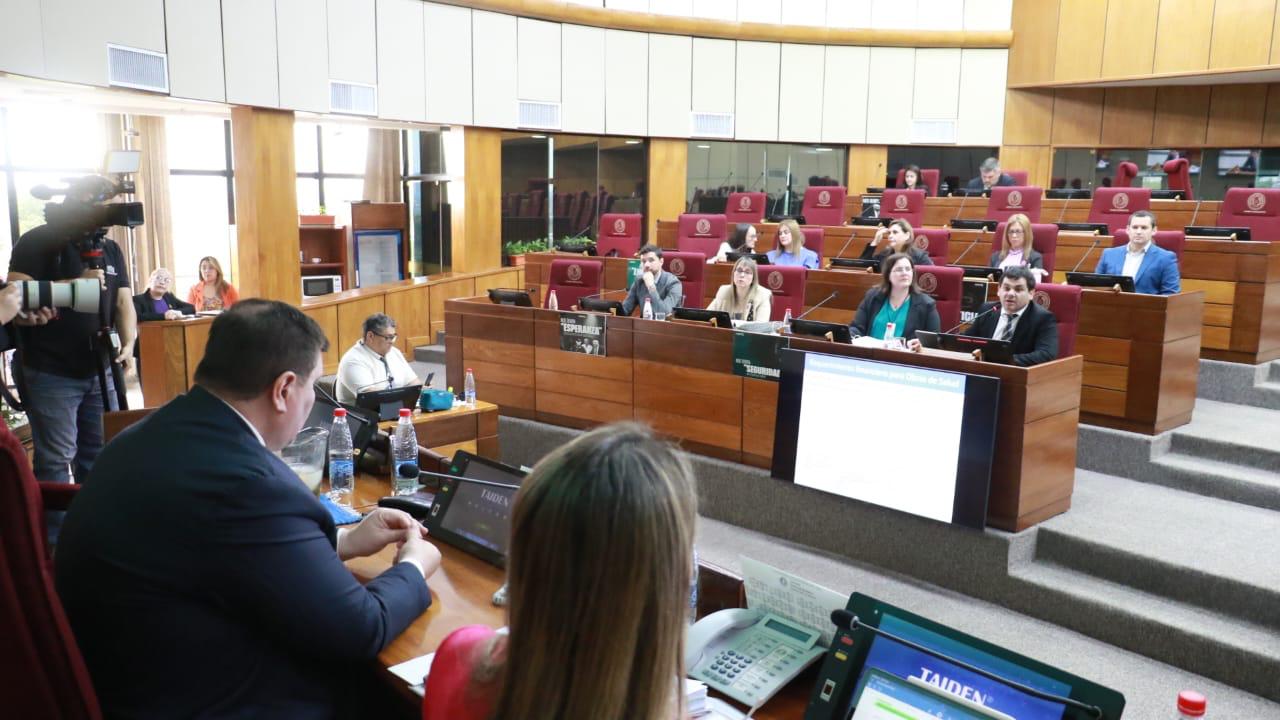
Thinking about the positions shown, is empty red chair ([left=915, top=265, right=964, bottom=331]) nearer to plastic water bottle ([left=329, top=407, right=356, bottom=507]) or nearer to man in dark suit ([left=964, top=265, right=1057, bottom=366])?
man in dark suit ([left=964, top=265, right=1057, bottom=366])

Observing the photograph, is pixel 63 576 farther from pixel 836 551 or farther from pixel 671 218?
pixel 671 218

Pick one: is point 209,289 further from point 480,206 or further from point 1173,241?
point 1173,241

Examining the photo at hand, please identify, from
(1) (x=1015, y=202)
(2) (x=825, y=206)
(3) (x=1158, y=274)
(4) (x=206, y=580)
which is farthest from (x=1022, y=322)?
(2) (x=825, y=206)

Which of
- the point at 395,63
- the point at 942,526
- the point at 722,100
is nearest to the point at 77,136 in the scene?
the point at 395,63

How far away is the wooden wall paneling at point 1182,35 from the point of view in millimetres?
10172

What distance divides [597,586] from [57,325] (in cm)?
383

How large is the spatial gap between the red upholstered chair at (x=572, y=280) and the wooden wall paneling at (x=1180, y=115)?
7.91m

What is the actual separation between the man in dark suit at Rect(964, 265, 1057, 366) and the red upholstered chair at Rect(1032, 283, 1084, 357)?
0.37 ft

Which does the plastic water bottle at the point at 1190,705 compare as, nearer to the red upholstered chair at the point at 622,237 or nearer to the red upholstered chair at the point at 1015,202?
the red upholstered chair at the point at 1015,202

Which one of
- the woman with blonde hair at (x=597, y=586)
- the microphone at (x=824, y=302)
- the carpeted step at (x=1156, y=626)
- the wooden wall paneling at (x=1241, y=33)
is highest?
the wooden wall paneling at (x=1241, y=33)

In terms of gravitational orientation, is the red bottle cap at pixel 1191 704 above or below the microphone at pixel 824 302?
below

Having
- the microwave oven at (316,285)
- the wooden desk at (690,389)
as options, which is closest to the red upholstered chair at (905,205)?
the wooden desk at (690,389)

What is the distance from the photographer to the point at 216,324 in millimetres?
1744

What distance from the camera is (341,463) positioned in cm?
284
